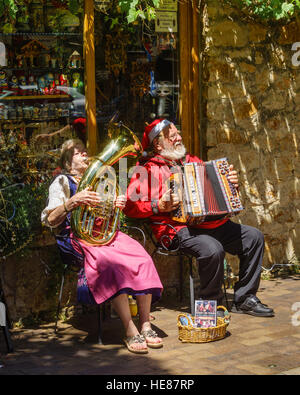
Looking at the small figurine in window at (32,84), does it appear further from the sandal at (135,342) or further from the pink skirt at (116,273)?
the sandal at (135,342)

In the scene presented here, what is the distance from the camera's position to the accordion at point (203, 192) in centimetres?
559

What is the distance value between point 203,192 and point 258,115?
1712 millimetres

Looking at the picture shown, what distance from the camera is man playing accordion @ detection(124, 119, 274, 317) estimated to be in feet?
18.6

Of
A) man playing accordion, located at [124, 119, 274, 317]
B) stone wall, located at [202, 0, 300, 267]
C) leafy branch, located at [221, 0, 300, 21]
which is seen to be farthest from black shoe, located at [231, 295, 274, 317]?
leafy branch, located at [221, 0, 300, 21]

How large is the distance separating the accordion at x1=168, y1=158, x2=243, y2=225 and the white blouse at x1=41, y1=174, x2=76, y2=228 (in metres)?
0.84

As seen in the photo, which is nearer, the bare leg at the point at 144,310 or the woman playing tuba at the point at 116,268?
the woman playing tuba at the point at 116,268

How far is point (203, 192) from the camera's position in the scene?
561 cm

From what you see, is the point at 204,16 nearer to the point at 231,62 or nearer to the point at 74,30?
the point at 231,62

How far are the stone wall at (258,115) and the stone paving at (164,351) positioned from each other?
136cm

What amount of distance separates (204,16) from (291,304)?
2.75 m

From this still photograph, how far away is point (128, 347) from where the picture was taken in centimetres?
501

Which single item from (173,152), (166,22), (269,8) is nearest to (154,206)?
(173,152)

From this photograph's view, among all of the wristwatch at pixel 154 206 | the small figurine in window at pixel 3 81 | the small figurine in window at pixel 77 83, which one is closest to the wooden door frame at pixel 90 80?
the small figurine in window at pixel 77 83

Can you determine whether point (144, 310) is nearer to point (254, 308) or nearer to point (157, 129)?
point (254, 308)
